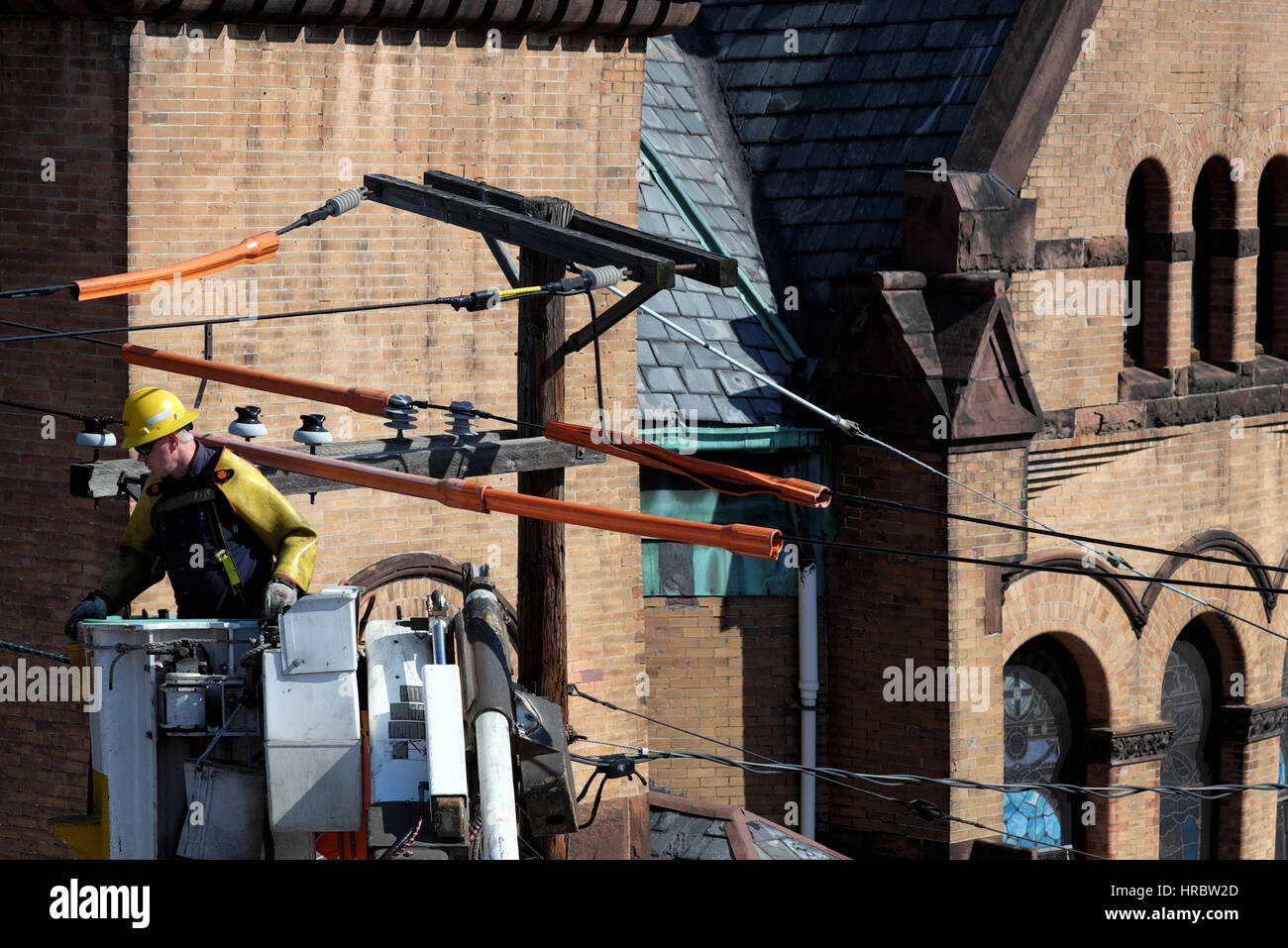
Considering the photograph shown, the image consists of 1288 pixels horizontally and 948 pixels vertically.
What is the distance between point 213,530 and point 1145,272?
11.2 m

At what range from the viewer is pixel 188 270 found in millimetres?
11719

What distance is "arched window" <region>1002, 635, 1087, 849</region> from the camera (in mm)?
17219

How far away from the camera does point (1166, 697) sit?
18.7 m

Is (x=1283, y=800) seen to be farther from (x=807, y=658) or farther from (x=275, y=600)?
(x=275, y=600)

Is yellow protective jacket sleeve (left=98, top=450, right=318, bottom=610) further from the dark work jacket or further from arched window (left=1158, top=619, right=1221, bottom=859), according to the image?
arched window (left=1158, top=619, right=1221, bottom=859)

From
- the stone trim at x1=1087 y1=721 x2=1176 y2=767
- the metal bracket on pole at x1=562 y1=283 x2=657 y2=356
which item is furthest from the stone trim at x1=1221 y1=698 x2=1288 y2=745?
the metal bracket on pole at x1=562 y1=283 x2=657 y2=356

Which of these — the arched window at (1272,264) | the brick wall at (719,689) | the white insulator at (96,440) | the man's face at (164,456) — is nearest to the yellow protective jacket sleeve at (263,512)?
the man's face at (164,456)

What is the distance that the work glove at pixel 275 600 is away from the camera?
Result: 28.9ft

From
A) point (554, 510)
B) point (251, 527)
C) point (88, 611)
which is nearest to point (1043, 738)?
point (554, 510)

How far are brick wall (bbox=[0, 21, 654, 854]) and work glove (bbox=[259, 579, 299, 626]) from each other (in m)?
4.40

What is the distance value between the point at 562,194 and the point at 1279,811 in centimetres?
1053

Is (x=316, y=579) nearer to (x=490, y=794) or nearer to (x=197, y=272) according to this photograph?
(x=197, y=272)

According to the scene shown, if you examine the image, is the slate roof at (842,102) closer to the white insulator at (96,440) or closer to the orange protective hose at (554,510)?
the white insulator at (96,440)
